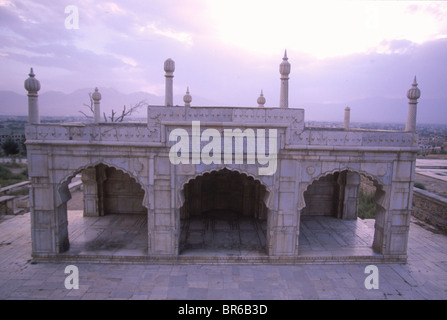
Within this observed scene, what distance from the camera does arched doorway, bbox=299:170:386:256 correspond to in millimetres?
8930

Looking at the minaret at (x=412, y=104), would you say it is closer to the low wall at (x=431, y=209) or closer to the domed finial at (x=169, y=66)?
the low wall at (x=431, y=209)

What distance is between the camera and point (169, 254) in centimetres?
833

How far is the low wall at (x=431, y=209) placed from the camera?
11.7 m

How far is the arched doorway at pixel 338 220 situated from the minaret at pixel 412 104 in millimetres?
1814

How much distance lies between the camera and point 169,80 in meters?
Result: 8.32

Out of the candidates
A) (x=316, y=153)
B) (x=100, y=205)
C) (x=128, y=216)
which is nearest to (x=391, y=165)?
(x=316, y=153)

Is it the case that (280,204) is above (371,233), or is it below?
above
